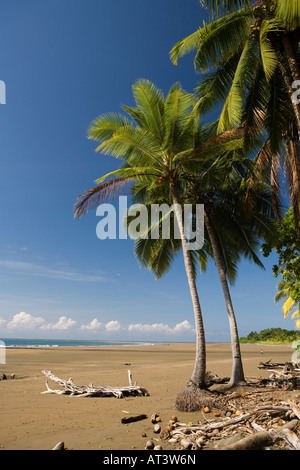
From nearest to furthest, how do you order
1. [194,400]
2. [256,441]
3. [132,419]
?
[256,441] → [132,419] → [194,400]

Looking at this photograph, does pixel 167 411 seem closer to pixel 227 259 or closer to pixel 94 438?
pixel 94 438

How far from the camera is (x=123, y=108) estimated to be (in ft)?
35.6

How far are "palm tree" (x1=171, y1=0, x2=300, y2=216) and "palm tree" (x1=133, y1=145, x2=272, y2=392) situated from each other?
86.3 inches

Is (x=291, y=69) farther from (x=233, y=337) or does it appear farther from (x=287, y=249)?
(x=233, y=337)

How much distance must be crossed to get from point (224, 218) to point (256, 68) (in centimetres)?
563

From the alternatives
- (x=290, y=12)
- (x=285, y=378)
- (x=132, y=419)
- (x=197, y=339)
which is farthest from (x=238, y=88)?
(x=285, y=378)

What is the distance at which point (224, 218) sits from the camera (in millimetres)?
12586

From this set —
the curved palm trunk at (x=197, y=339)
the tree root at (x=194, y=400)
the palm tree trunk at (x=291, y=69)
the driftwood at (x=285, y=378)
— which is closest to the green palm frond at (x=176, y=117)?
the curved palm trunk at (x=197, y=339)

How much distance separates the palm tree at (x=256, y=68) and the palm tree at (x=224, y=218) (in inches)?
86.3

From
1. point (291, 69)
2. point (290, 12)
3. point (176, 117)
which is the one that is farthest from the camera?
point (176, 117)

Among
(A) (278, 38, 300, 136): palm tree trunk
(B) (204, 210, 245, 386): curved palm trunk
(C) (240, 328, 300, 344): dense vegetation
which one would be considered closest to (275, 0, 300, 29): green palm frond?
(A) (278, 38, 300, 136): palm tree trunk

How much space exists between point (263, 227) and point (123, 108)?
23.7 ft

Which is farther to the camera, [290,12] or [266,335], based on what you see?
[266,335]
